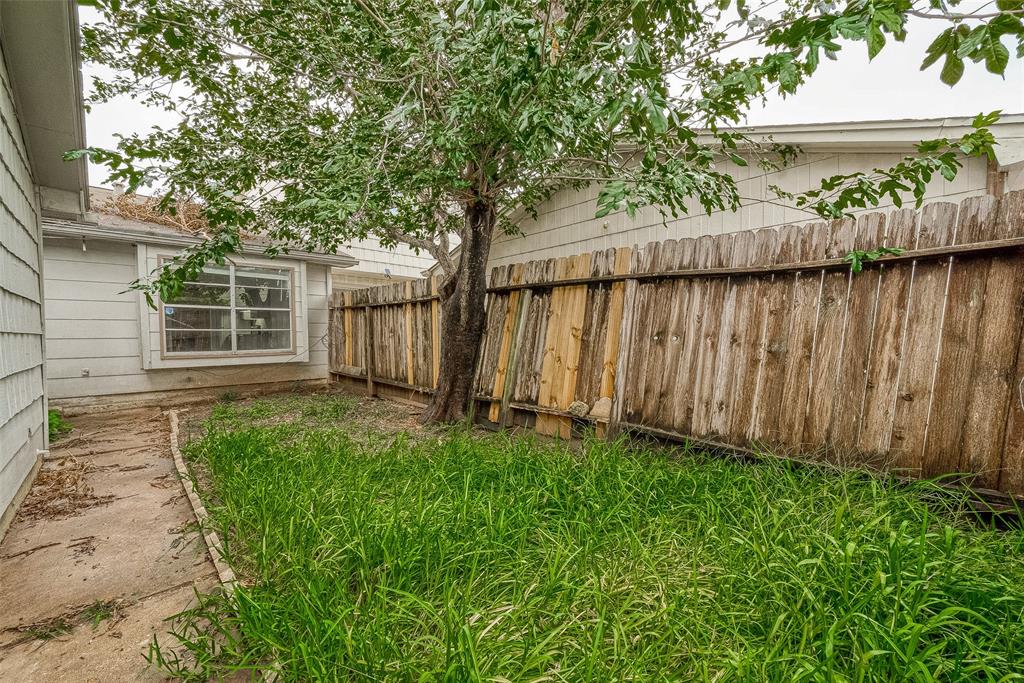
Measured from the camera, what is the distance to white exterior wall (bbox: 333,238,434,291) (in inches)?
384

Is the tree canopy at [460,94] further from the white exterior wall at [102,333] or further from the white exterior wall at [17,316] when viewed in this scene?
the white exterior wall at [102,333]

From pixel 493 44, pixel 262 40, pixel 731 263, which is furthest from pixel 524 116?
pixel 262 40

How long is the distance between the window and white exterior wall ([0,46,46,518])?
2.69m

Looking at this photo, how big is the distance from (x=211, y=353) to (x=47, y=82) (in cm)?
447

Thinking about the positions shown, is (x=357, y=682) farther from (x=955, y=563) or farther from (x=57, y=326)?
(x=57, y=326)

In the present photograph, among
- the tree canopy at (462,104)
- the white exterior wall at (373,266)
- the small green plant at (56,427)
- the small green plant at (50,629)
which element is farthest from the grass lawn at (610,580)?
the white exterior wall at (373,266)

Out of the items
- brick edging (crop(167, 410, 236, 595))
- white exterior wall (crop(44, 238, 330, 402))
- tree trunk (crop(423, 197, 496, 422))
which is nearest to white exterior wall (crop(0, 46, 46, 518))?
brick edging (crop(167, 410, 236, 595))

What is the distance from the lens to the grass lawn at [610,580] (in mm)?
1263

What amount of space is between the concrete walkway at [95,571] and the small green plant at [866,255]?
3.39 metres

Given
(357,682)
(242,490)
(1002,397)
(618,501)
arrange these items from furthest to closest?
(242,490) < (618,501) < (1002,397) < (357,682)

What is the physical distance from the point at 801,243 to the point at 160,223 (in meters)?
7.97

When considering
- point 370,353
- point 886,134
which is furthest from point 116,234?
point 886,134

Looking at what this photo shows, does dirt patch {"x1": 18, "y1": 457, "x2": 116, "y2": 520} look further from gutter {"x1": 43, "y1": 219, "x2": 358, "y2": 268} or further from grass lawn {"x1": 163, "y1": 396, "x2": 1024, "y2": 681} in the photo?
gutter {"x1": 43, "y1": 219, "x2": 358, "y2": 268}

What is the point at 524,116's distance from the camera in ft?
9.26
